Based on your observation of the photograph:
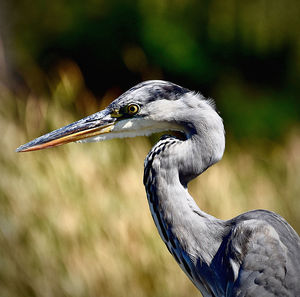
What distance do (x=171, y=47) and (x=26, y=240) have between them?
8.96 ft

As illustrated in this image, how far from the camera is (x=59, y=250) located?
3152 mm

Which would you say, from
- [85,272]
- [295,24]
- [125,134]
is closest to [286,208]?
[85,272]

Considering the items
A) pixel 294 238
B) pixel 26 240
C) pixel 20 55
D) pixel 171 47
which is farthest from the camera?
pixel 20 55

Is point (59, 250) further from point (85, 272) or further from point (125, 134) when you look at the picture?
point (125, 134)

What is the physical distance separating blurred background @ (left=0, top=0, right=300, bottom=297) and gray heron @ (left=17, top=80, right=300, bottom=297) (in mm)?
1006

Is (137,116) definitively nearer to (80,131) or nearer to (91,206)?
(80,131)

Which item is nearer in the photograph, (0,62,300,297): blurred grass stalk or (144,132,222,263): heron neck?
(144,132,222,263): heron neck

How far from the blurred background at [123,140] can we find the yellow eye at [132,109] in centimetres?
125

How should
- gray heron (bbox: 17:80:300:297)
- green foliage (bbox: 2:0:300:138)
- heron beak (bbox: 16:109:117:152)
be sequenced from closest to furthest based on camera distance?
gray heron (bbox: 17:80:300:297), heron beak (bbox: 16:109:117:152), green foliage (bbox: 2:0:300:138)

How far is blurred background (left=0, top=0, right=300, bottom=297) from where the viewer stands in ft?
10.3

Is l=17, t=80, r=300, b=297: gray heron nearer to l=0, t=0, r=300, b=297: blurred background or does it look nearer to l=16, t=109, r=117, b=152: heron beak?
l=16, t=109, r=117, b=152: heron beak

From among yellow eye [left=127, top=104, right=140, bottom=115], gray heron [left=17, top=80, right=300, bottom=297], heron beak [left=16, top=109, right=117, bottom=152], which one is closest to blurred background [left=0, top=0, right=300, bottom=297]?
gray heron [left=17, top=80, right=300, bottom=297]

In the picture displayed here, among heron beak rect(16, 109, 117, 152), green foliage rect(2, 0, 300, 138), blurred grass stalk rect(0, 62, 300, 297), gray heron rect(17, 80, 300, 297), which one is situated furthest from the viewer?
green foliage rect(2, 0, 300, 138)

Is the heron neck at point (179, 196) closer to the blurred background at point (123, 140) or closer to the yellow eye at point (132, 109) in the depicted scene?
the yellow eye at point (132, 109)
